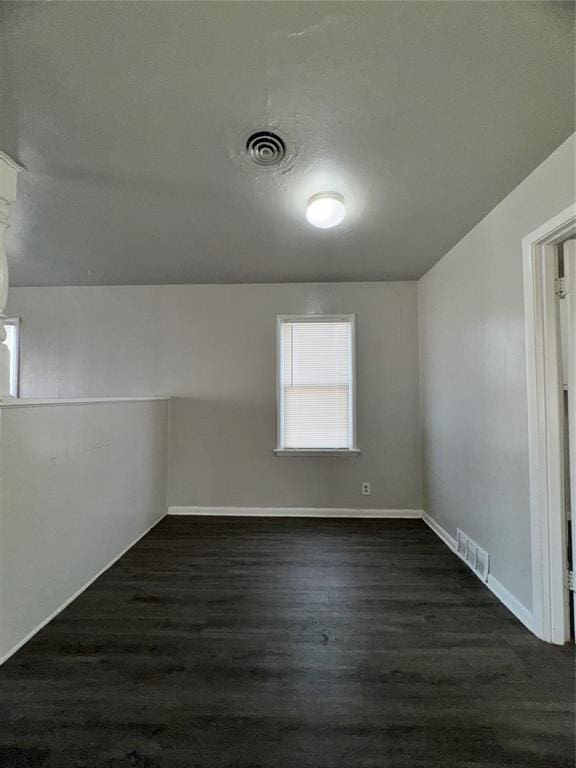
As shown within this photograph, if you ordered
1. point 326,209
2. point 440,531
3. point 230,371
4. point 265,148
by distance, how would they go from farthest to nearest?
point 230,371
point 440,531
point 326,209
point 265,148

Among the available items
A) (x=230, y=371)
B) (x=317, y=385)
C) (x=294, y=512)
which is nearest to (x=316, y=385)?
(x=317, y=385)

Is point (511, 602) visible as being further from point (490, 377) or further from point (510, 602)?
point (490, 377)

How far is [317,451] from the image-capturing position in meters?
3.64

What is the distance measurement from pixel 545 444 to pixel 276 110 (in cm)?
216

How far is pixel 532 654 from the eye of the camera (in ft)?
5.60

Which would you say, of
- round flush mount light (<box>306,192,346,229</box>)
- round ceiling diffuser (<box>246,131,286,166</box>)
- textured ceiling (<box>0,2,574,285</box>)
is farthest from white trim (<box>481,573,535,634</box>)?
round ceiling diffuser (<box>246,131,286,166</box>)

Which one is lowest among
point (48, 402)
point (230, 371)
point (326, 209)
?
point (48, 402)

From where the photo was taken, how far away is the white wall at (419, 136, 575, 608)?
1.95 meters

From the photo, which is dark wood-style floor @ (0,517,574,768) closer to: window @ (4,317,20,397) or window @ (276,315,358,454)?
window @ (276,315,358,454)

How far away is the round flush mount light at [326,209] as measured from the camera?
7.52 feet

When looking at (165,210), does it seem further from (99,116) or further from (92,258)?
(92,258)

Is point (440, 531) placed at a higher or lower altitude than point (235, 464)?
lower

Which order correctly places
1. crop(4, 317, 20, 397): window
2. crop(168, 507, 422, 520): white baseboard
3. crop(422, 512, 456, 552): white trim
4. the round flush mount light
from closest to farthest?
the round flush mount light → crop(422, 512, 456, 552): white trim → crop(168, 507, 422, 520): white baseboard → crop(4, 317, 20, 397): window

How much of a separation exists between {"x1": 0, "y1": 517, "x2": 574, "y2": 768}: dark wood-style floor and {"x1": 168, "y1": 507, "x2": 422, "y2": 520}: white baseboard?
1065 mm
